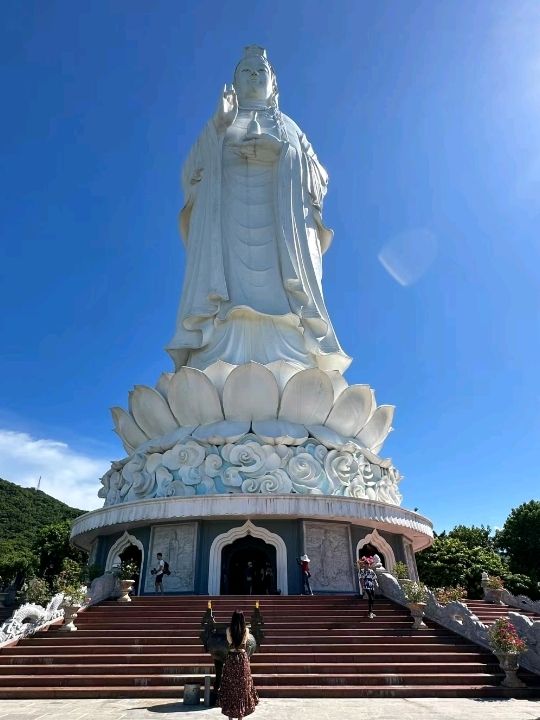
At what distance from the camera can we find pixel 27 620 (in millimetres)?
9289

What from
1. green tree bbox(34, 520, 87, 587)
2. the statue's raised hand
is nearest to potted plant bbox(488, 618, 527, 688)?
the statue's raised hand

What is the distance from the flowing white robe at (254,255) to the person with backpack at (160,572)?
626 centimetres

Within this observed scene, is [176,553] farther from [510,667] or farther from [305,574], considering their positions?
[510,667]

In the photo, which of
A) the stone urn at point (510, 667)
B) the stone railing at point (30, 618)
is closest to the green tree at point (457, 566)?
the stone urn at point (510, 667)

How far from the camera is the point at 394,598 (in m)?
11.0

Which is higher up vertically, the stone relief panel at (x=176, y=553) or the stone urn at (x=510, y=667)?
the stone relief panel at (x=176, y=553)

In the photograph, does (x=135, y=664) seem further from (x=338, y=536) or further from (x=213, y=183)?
(x=213, y=183)

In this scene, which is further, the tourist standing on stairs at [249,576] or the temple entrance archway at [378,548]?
the temple entrance archway at [378,548]

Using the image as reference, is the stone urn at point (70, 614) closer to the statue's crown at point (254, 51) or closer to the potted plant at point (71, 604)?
the potted plant at point (71, 604)

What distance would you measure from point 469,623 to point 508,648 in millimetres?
1458

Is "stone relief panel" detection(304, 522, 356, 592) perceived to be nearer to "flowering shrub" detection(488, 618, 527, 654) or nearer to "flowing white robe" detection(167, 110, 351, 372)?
"flowing white robe" detection(167, 110, 351, 372)

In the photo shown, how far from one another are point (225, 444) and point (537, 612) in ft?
29.1

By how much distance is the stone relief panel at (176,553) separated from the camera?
44.0 feet

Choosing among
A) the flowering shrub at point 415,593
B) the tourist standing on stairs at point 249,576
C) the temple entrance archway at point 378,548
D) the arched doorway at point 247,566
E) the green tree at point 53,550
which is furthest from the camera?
the green tree at point 53,550
